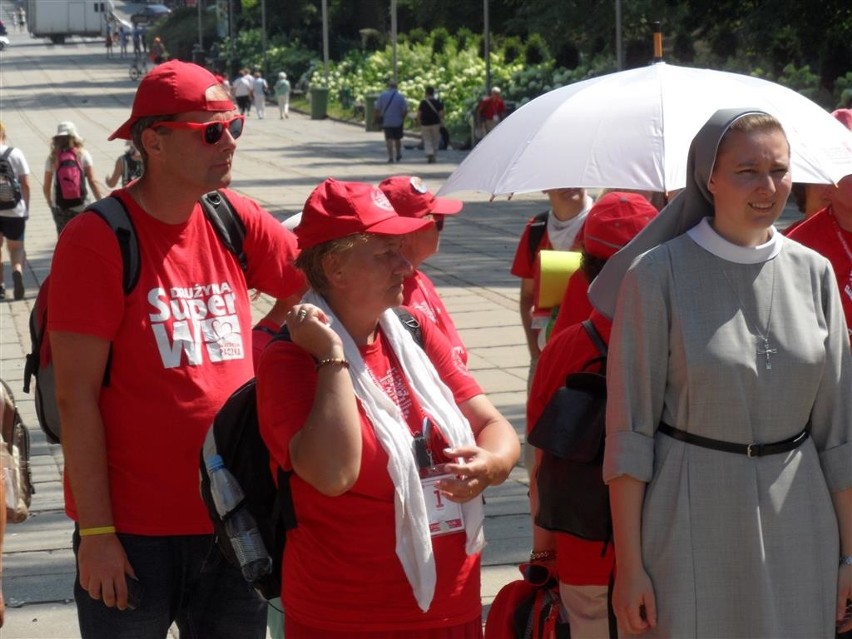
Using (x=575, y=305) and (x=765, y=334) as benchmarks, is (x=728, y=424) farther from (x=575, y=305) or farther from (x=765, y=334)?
(x=575, y=305)

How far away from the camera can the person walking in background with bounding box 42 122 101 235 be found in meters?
13.4

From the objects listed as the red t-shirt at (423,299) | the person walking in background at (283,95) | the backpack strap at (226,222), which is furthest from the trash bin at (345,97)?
the backpack strap at (226,222)

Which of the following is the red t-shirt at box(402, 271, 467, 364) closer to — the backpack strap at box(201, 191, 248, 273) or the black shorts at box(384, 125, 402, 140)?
the backpack strap at box(201, 191, 248, 273)

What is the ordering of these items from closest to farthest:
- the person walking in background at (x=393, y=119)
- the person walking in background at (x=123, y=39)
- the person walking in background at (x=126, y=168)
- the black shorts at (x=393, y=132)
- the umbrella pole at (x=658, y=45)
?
the umbrella pole at (x=658, y=45), the person walking in background at (x=126, y=168), the person walking in background at (x=393, y=119), the black shorts at (x=393, y=132), the person walking in background at (x=123, y=39)

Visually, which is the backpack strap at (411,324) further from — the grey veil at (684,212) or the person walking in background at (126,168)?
the person walking in background at (126,168)

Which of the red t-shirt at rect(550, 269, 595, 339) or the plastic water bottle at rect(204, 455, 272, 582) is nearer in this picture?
the plastic water bottle at rect(204, 455, 272, 582)

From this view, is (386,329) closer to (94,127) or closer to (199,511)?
(199,511)

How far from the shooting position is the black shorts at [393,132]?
99.0ft

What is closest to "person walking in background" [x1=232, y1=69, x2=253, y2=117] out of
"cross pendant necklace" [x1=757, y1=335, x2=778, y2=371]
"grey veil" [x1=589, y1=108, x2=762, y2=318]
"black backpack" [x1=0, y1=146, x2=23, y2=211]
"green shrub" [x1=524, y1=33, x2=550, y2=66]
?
"green shrub" [x1=524, y1=33, x2=550, y2=66]

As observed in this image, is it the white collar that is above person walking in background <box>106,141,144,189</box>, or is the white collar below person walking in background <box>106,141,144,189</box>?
above

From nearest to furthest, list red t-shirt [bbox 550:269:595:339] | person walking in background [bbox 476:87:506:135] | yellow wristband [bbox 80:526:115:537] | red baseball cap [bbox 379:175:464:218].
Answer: yellow wristband [bbox 80:526:115:537]
red t-shirt [bbox 550:269:595:339]
red baseball cap [bbox 379:175:464:218]
person walking in background [bbox 476:87:506:135]

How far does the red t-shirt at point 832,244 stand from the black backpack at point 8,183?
31.9 ft

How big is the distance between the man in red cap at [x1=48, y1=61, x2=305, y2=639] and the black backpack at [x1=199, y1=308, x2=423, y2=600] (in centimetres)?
25

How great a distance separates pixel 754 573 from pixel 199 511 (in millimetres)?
1248
